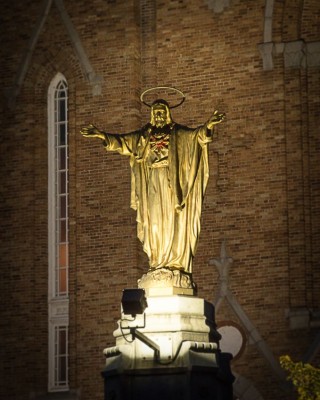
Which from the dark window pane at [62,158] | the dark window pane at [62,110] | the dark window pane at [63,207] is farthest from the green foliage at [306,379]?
the dark window pane at [62,110]

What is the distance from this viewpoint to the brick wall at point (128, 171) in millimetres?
23859

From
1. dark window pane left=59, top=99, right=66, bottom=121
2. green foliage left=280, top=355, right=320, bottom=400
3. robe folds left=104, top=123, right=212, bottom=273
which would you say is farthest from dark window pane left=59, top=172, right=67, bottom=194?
robe folds left=104, top=123, right=212, bottom=273

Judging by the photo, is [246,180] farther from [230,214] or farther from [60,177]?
[60,177]

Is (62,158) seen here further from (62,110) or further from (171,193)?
(171,193)

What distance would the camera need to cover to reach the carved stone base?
17484 mm

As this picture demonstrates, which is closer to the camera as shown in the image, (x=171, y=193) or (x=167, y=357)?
(x=167, y=357)

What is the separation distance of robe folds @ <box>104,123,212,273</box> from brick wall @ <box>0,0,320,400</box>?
5.85 meters

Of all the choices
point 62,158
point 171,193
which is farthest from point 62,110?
point 171,193

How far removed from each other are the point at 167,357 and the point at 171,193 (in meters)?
2.18

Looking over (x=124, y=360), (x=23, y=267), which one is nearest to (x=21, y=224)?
(x=23, y=267)

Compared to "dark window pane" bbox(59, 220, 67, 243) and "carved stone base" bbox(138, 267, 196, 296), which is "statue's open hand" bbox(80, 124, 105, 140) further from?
→ "dark window pane" bbox(59, 220, 67, 243)

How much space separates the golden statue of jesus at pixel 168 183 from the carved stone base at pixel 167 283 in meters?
0.16

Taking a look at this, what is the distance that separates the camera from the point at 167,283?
17.6 meters

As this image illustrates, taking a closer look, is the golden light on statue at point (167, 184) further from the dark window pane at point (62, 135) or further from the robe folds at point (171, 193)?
the dark window pane at point (62, 135)
